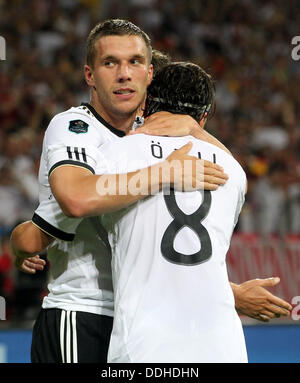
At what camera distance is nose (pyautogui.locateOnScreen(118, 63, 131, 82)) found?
2.81m

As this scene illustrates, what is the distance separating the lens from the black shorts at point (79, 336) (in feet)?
9.02

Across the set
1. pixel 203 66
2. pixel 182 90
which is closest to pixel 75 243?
pixel 182 90

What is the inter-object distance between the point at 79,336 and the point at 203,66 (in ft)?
23.9

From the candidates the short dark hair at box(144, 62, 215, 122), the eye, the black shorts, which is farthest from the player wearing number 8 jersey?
the eye

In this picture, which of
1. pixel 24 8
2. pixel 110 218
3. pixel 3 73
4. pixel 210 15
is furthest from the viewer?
pixel 210 15

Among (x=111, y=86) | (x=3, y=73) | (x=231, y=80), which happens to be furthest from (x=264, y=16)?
(x=111, y=86)

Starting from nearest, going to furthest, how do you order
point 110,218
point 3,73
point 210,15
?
point 110,218
point 3,73
point 210,15

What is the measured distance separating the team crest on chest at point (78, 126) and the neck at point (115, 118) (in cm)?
20

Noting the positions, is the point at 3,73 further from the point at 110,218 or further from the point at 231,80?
the point at 110,218

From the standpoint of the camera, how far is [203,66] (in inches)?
379

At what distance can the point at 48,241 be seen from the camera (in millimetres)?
2785

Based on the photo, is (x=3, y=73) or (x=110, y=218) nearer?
(x=110, y=218)

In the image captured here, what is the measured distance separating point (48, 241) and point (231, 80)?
8.32 metres

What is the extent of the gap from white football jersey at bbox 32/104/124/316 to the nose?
202 millimetres
